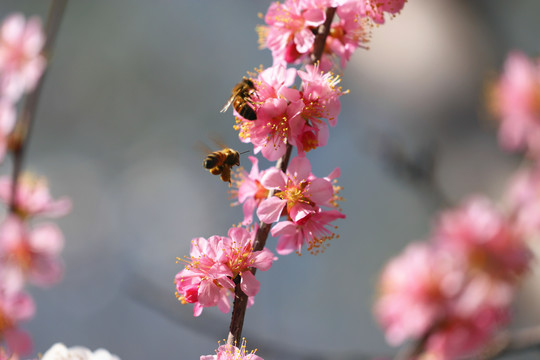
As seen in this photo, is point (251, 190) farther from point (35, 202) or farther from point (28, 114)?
point (35, 202)

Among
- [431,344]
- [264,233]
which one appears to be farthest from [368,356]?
[264,233]

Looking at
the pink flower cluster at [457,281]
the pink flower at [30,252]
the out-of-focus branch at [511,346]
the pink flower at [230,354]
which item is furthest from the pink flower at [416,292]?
the pink flower at [230,354]

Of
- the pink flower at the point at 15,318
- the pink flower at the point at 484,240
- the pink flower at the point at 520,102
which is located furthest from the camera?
the pink flower at the point at 520,102

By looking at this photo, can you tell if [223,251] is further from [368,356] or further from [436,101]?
[436,101]

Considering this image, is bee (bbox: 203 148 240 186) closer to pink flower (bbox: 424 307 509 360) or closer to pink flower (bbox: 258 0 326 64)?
pink flower (bbox: 258 0 326 64)

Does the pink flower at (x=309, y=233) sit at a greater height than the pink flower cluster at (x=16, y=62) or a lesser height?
lesser

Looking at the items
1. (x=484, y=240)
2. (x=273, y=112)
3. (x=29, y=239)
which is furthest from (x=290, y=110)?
(x=484, y=240)

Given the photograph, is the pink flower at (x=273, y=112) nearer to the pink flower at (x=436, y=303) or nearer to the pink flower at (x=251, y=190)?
the pink flower at (x=251, y=190)
